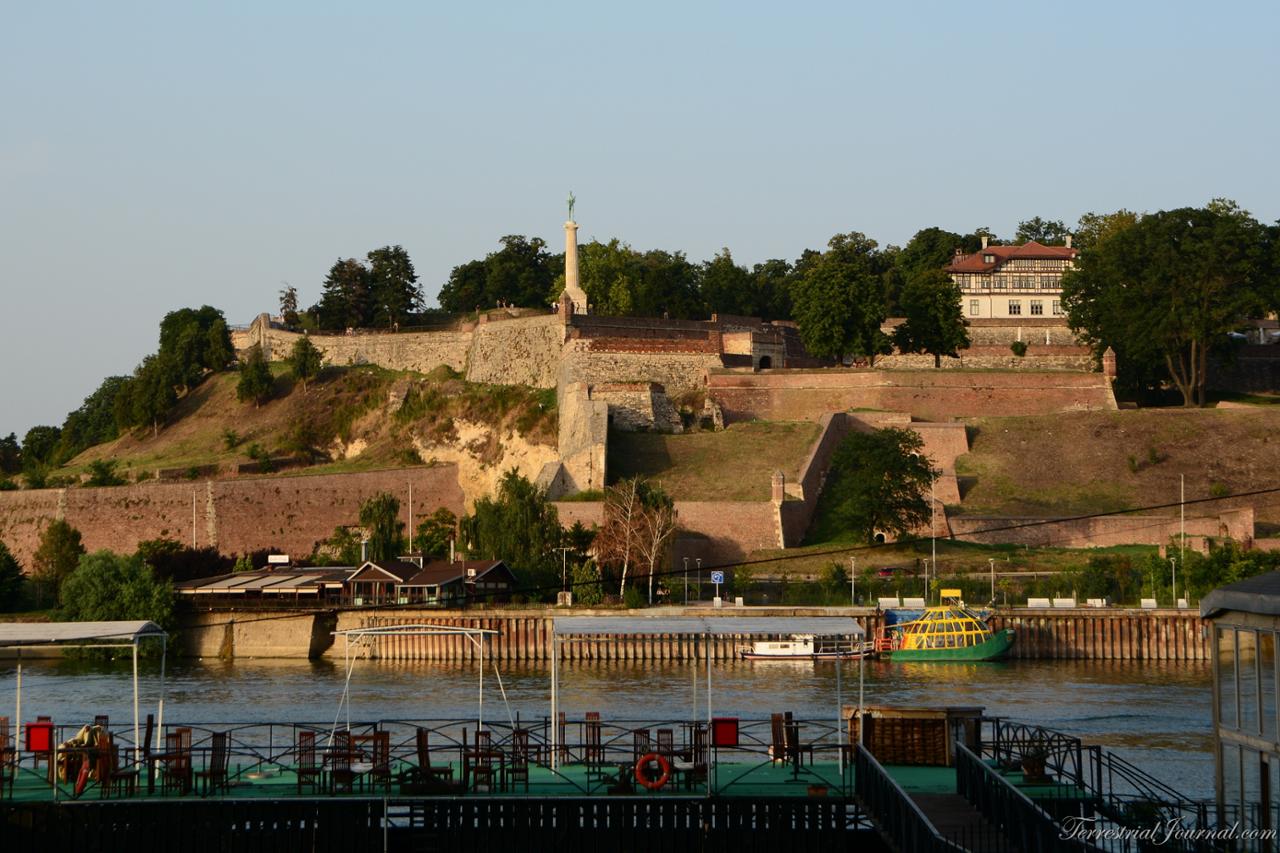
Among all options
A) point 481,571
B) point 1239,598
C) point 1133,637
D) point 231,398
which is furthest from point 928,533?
point 1239,598

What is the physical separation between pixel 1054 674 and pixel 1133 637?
542 centimetres

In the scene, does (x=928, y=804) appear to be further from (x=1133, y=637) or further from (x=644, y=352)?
(x=644, y=352)

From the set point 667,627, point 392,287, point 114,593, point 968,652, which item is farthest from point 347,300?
point 667,627

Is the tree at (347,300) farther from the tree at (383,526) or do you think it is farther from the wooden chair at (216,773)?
the wooden chair at (216,773)

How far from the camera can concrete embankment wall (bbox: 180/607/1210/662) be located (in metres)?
56.2

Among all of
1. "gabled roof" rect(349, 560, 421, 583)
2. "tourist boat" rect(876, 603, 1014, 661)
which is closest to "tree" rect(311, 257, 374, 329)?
"gabled roof" rect(349, 560, 421, 583)

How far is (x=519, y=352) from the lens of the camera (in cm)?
8481

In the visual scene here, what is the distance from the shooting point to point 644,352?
80312 mm

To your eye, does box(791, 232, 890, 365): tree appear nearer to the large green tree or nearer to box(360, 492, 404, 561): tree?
the large green tree

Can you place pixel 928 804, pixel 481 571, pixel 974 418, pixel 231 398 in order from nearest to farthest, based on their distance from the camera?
1. pixel 928 804
2. pixel 481 571
3. pixel 974 418
4. pixel 231 398

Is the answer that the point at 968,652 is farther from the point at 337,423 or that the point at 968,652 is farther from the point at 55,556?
the point at 337,423

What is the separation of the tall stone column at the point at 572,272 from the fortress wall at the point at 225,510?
489 inches

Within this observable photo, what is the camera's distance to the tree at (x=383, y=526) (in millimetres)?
69812

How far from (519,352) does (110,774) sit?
61027mm
